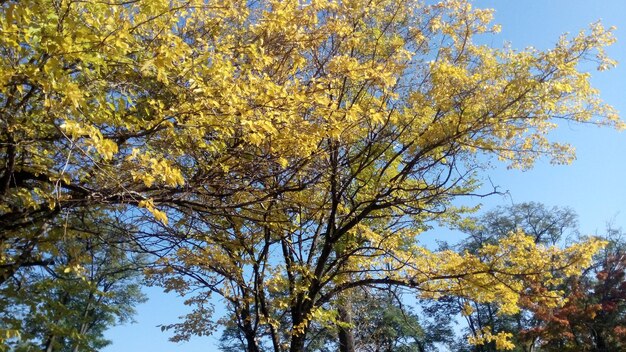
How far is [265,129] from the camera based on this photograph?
3.16m

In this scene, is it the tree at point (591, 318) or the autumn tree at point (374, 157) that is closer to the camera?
the autumn tree at point (374, 157)

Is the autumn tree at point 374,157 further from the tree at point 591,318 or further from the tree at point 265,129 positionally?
the tree at point 591,318

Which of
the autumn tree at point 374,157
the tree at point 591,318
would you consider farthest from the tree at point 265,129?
the tree at point 591,318

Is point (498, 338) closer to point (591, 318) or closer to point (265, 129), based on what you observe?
point (265, 129)

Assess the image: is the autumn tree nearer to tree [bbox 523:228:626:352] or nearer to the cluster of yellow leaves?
the cluster of yellow leaves

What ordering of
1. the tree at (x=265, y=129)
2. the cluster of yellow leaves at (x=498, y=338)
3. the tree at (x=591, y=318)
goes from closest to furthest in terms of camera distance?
1. the tree at (x=265, y=129)
2. the cluster of yellow leaves at (x=498, y=338)
3. the tree at (x=591, y=318)

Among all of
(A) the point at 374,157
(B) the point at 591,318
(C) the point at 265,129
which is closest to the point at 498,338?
(A) the point at 374,157

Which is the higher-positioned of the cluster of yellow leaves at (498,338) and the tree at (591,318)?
the tree at (591,318)

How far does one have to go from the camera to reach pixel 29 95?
336 centimetres

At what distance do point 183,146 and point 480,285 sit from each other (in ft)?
13.4

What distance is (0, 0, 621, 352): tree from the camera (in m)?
2.92

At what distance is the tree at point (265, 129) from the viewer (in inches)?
115

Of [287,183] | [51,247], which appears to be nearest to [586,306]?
[287,183]

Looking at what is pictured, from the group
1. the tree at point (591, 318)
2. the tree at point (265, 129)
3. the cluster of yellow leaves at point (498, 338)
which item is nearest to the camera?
the tree at point (265, 129)
